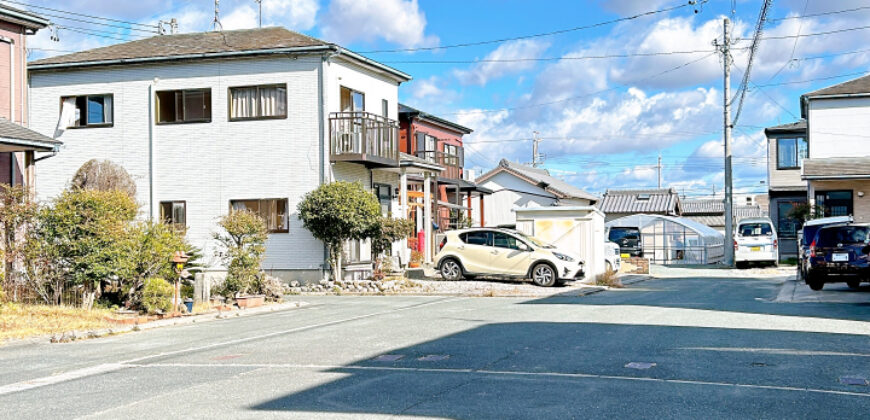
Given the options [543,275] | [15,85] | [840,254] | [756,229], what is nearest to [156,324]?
[15,85]

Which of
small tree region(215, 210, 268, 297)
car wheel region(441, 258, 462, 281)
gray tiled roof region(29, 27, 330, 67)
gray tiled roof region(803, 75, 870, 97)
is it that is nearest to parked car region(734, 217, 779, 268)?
gray tiled roof region(803, 75, 870, 97)

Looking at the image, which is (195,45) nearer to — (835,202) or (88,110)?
(88,110)

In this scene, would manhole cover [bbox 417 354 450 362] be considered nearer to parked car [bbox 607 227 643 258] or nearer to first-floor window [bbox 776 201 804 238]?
parked car [bbox 607 227 643 258]

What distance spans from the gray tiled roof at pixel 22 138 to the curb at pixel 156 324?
17.4ft

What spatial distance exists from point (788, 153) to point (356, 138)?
27581mm

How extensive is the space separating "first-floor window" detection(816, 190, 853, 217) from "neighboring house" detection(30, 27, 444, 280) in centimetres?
1788

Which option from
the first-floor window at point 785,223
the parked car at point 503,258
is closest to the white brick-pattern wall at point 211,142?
the parked car at point 503,258

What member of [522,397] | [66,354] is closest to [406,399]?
[522,397]

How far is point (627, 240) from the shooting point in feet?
135

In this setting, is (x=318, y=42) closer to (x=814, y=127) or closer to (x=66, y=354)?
(x=66, y=354)

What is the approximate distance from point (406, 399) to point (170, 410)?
6.88ft

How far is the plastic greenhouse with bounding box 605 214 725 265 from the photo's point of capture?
141 ft

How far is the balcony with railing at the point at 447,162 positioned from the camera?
39.6 meters

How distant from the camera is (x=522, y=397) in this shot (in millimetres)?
7477
